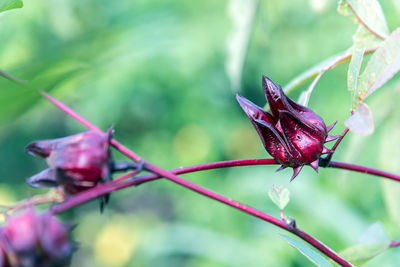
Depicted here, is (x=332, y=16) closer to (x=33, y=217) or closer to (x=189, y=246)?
(x=189, y=246)

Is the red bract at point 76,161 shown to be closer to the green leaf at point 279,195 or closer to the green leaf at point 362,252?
the green leaf at point 279,195

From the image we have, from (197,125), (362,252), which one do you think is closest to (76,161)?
(362,252)

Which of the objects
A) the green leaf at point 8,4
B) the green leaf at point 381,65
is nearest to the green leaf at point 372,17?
the green leaf at point 381,65

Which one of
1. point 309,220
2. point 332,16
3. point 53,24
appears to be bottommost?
point 309,220

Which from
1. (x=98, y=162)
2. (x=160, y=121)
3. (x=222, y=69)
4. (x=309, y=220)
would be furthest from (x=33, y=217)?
(x=160, y=121)

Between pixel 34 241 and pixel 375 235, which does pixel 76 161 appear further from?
pixel 375 235

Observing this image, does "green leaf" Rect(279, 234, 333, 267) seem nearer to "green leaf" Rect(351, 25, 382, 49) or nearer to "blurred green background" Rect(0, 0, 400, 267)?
"green leaf" Rect(351, 25, 382, 49)
